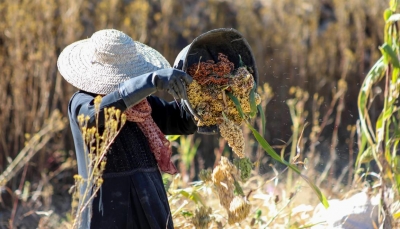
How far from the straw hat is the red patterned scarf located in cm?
12

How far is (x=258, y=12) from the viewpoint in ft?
24.4

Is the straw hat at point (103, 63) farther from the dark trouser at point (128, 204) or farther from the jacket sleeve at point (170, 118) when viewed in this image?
the dark trouser at point (128, 204)

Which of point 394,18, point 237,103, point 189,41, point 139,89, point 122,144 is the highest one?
point 394,18

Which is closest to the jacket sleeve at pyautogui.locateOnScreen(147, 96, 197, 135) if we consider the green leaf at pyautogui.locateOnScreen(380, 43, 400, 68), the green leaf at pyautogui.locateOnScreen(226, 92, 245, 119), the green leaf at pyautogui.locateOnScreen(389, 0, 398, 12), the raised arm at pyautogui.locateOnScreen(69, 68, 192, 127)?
the green leaf at pyautogui.locateOnScreen(226, 92, 245, 119)

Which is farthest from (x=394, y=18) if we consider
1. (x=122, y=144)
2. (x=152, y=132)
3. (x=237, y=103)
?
(x=122, y=144)

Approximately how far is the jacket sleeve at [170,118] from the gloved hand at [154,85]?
446mm

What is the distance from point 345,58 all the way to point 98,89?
5.05 metres

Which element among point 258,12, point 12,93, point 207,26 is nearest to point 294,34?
point 258,12

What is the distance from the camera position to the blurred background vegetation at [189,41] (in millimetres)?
5023

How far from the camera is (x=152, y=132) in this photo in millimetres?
2523

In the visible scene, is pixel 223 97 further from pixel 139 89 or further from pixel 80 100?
pixel 80 100

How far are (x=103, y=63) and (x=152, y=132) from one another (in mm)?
320

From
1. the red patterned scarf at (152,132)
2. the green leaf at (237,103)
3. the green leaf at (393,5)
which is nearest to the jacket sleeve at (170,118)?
the red patterned scarf at (152,132)

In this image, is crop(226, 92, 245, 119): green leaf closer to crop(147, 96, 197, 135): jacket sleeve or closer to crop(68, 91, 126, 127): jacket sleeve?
crop(147, 96, 197, 135): jacket sleeve
